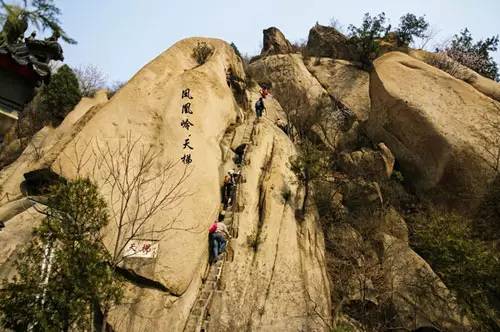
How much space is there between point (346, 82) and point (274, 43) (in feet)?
27.2

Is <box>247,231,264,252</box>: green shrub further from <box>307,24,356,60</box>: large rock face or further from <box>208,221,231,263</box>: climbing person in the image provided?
<box>307,24,356,60</box>: large rock face

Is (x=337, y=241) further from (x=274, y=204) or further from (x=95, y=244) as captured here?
(x=95, y=244)

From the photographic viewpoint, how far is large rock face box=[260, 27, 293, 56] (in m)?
33.6

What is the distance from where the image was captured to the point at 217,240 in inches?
525

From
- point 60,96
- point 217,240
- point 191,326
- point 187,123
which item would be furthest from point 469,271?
point 60,96

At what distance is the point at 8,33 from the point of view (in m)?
5.56

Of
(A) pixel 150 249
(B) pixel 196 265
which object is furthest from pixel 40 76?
(B) pixel 196 265

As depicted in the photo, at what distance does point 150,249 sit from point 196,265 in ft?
5.09

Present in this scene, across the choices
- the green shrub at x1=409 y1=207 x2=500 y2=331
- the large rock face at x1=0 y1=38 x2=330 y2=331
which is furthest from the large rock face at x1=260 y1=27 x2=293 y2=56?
the green shrub at x1=409 y1=207 x2=500 y2=331

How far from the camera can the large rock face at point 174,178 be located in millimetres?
11531

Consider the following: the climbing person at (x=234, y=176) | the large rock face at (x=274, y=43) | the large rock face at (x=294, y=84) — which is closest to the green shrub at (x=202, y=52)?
the large rock face at (x=294, y=84)

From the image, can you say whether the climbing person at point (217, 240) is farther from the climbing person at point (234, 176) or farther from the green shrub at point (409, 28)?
the green shrub at point (409, 28)

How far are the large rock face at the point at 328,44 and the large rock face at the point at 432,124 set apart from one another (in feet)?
27.4

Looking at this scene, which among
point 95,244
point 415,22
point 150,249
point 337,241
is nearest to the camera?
point 95,244
